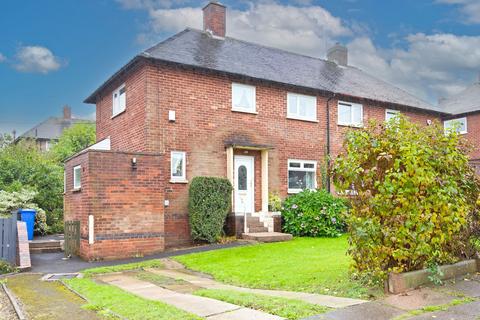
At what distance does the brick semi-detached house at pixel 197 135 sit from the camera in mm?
12109

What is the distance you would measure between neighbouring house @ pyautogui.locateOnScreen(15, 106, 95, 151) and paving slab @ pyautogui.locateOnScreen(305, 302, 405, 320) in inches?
1844

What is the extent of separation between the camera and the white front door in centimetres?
1591

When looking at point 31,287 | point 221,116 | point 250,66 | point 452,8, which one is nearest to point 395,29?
point 452,8

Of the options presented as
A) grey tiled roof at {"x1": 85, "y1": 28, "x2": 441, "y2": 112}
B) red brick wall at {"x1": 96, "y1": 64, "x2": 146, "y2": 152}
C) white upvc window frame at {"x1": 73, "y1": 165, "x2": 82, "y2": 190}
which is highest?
grey tiled roof at {"x1": 85, "y1": 28, "x2": 441, "y2": 112}

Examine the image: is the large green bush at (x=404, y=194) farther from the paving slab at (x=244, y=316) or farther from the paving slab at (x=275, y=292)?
the paving slab at (x=244, y=316)

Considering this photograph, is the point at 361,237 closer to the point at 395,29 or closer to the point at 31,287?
the point at 31,287

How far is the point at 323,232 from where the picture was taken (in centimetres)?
1480

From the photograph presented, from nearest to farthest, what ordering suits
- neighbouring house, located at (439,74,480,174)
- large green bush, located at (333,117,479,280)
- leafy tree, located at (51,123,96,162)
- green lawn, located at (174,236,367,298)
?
1. large green bush, located at (333,117,479,280)
2. green lawn, located at (174,236,367,298)
3. neighbouring house, located at (439,74,480,174)
4. leafy tree, located at (51,123,96,162)

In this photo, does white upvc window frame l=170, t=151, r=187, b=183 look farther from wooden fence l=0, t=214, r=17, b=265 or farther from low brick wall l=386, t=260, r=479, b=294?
low brick wall l=386, t=260, r=479, b=294

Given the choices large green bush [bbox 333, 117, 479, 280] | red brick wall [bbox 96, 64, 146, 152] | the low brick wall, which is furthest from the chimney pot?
the low brick wall

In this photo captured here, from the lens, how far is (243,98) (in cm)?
1644

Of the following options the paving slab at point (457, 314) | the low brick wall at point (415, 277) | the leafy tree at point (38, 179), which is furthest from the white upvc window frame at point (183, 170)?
the paving slab at point (457, 314)

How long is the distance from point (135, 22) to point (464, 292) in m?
14.9

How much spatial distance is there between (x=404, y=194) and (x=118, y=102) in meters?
13.3
